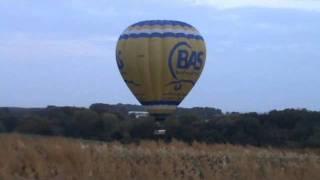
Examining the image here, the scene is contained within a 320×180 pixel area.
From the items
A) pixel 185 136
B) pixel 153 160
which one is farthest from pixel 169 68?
pixel 153 160

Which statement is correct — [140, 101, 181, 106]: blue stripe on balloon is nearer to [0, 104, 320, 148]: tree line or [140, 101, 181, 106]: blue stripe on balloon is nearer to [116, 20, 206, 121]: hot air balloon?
[116, 20, 206, 121]: hot air balloon

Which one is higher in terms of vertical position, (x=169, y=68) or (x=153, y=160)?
(x=169, y=68)

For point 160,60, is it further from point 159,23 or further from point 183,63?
point 159,23

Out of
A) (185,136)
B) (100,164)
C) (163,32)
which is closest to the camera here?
(100,164)

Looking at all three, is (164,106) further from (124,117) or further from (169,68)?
(124,117)

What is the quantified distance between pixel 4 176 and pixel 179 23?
2596 cm

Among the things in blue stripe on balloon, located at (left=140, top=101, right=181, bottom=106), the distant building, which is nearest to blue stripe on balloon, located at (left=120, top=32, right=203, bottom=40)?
blue stripe on balloon, located at (left=140, top=101, right=181, bottom=106)

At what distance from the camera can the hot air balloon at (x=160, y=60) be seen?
38.9 metres

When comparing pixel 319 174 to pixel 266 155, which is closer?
pixel 319 174

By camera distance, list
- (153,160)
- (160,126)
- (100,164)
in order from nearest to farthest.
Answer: (100,164)
(153,160)
(160,126)

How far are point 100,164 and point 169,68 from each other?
23.1 meters

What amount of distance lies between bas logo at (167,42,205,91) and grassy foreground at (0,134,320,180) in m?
18.3

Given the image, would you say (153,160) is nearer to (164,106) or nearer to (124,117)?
(164,106)

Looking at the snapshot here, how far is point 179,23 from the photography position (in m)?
39.9
